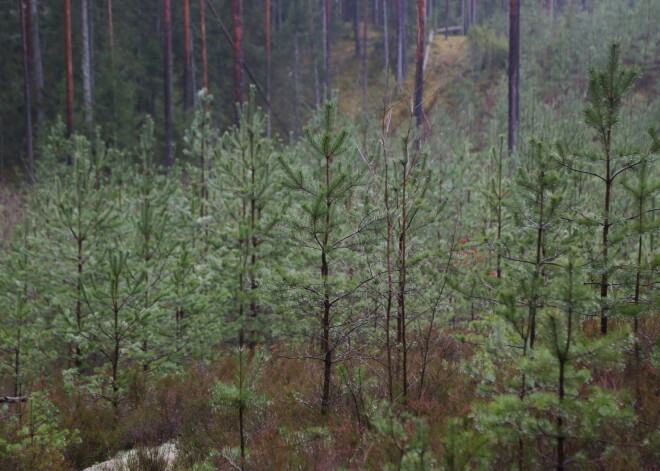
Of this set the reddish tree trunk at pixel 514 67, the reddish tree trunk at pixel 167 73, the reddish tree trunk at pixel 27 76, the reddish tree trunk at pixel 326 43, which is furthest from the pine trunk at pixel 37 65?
the reddish tree trunk at pixel 514 67

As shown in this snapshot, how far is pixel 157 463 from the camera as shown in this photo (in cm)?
459

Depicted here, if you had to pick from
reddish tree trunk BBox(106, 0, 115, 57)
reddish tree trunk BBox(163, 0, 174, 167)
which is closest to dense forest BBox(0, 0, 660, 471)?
reddish tree trunk BBox(163, 0, 174, 167)

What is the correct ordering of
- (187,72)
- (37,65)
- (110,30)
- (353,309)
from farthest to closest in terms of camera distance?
(110,30) → (187,72) → (37,65) → (353,309)

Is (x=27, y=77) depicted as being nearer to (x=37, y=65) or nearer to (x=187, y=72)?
(x=37, y=65)

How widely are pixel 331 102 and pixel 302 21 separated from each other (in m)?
35.5

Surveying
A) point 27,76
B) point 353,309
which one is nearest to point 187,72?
point 27,76

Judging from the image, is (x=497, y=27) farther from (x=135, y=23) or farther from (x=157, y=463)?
(x=157, y=463)

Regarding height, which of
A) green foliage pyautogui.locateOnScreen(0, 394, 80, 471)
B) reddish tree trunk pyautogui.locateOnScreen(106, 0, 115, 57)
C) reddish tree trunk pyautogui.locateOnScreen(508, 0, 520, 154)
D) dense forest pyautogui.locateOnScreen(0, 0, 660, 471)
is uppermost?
reddish tree trunk pyautogui.locateOnScreen(106, 0, 115, 57)

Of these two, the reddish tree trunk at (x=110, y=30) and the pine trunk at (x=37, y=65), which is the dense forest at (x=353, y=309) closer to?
the pine trunk at (x=37, y=65)

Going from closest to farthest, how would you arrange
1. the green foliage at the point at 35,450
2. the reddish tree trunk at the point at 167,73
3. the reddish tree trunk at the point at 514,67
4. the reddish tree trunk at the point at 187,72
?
the green foliage at the point at 35,450 < the reddish tree trunk at the point at 514,67 < the reddish tree trunk at the point at 167,73 < the reddish tree trunk at the point at 187,72

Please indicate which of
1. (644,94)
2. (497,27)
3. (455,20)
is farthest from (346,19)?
(644,94)

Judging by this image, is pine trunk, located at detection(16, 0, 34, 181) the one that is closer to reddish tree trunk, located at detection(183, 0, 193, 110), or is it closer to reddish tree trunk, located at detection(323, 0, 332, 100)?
reddish tree trunk, located at detection(183, 0, 193, 110)

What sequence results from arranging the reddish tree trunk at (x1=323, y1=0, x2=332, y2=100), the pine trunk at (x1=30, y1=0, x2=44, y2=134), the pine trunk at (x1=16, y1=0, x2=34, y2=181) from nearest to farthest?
the pine trunk at (x1=16, y1=0, x2=34, y2=181) < the pine trunk at (x1=30, y1=0, x2=44, y2=134) < the reddish tree trunk at (x1=323, y1=0, x2=332, y2=100)

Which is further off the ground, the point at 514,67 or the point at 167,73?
the point at 167,73
